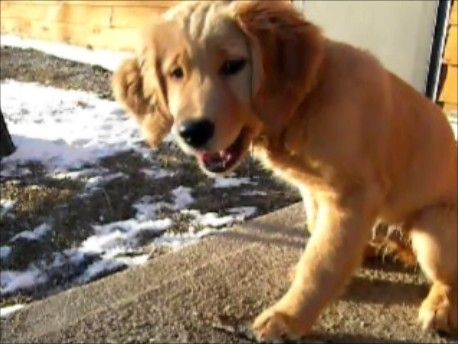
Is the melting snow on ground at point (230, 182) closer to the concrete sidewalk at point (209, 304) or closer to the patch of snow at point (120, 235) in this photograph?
the patch of snow at point (120, 235)

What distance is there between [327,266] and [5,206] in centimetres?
280

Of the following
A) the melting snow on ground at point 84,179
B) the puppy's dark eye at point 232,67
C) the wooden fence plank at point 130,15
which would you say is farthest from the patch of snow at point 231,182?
the wooden fence plank at point 130,15

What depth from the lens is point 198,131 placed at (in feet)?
7.30

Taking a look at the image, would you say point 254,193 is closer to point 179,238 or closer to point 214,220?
point 214,220

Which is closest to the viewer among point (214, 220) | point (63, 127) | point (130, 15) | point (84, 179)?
point (214, 220)

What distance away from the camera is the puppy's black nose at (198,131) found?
2.22 meters

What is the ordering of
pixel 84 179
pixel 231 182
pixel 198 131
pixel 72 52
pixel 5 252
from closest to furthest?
pixel 198 131, pixel 5 252, pixel 231 182, pixel 84 179, pixel 72 52

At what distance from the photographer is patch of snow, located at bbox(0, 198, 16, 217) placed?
4.51m

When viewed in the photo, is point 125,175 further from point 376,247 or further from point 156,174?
point 376,247

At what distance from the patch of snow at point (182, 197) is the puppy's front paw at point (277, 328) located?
2173mm

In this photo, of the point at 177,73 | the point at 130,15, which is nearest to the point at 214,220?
the point at 177,73

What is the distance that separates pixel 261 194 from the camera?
185 inches

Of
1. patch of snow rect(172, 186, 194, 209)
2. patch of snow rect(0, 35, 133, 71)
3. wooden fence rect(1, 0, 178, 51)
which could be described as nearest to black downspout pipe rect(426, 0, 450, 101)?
patch of snow rect(172, 186, 194, 209)

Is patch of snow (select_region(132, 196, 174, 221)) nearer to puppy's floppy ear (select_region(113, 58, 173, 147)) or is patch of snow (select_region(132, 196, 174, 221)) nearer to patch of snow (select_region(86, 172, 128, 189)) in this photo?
patch of snow (select_region(86, 172, 128, 189))
